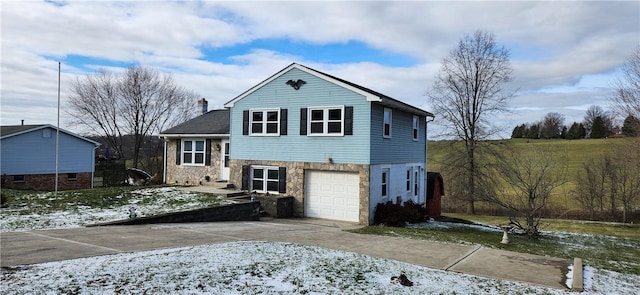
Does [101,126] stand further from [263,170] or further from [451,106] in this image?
[451,106]

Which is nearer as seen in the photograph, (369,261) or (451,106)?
(369,261)

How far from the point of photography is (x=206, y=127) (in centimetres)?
2417

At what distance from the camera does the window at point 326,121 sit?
55.8 ft

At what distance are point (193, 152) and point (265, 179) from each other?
692cm

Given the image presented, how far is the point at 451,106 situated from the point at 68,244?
A: 3047 cm

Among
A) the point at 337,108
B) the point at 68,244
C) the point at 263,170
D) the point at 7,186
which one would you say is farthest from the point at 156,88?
the point at 68,244

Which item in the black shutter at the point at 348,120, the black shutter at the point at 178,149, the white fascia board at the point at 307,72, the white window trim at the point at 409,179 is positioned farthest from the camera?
the black shutter at the point at 178,149

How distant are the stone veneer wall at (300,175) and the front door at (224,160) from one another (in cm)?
294

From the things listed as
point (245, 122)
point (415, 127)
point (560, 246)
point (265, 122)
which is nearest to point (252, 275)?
point (560, 246)

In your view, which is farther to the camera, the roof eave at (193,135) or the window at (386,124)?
the roof eave at (193,135)

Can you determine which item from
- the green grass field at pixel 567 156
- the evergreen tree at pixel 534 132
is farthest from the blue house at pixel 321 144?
the evergreen tree at pixel 534 132

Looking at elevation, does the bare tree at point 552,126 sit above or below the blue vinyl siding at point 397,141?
above

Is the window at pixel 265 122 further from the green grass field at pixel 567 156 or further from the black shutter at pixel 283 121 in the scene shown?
the green grass field at pixel 567 156

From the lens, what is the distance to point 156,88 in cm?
4197
